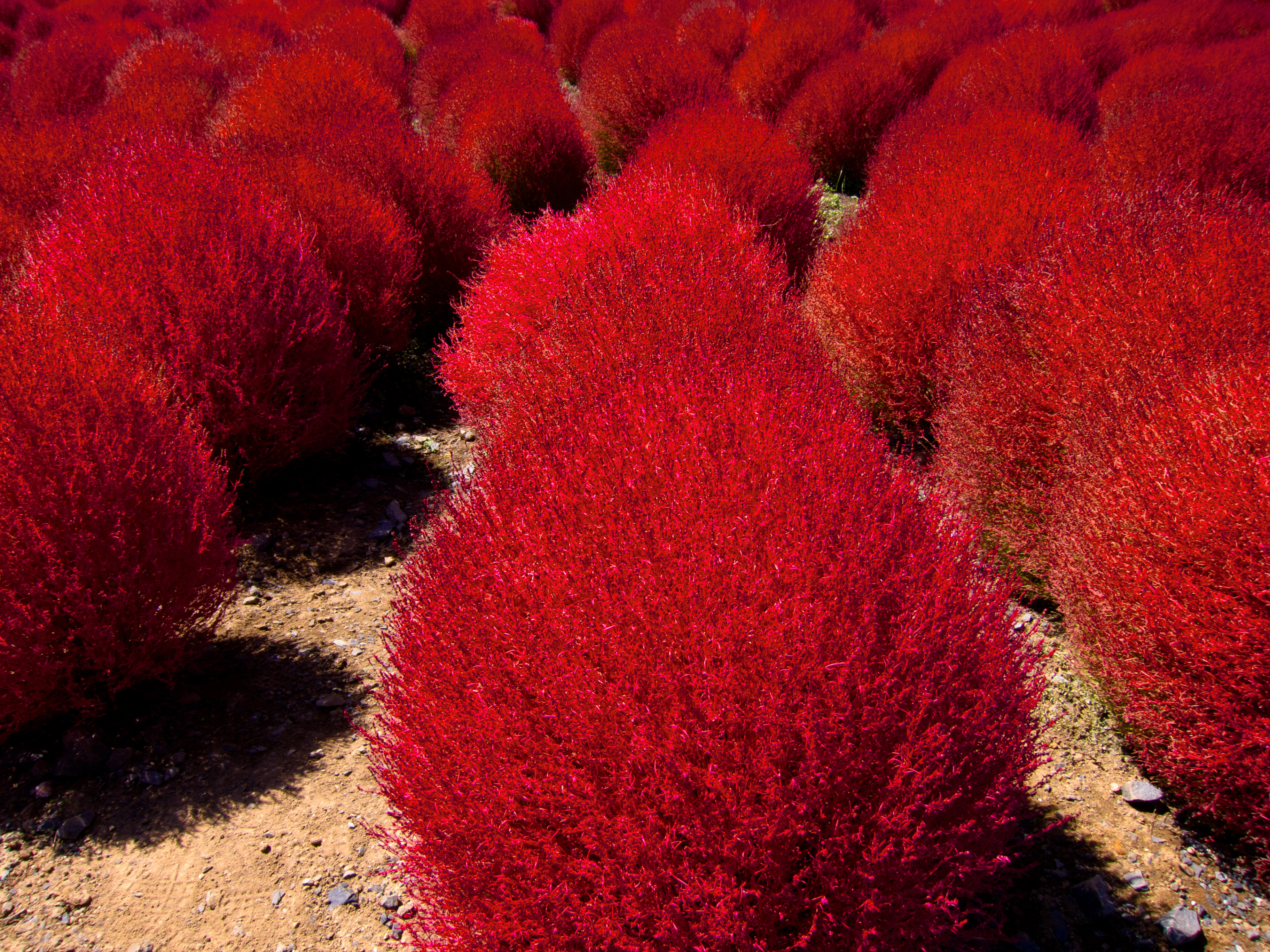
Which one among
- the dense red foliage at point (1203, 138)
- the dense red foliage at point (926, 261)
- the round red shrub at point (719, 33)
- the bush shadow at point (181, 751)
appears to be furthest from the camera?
the round red shrub at point (719, 33)

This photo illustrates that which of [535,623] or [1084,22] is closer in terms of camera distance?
[535,623]

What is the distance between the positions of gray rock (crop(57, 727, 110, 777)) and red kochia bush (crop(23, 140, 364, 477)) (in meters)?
1.32

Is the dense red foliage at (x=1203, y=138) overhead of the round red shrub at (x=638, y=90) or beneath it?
beneath

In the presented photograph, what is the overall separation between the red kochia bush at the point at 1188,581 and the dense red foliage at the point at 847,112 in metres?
5.73

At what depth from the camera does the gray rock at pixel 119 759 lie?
2.38 m

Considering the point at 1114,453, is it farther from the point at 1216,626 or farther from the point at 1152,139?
the point at 1152,139

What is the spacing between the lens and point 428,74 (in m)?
9.09

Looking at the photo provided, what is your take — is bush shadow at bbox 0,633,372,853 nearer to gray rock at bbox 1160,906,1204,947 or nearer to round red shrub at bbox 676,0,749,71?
gray rock at bbox 1160,906,1204,947

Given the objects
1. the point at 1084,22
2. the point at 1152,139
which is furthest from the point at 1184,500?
the point at 1084,22

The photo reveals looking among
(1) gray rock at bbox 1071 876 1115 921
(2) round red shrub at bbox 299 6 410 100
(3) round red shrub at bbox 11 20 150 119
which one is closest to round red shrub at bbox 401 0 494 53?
(2) round red shrub at bbox 299 6 410 100

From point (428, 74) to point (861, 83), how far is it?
4.99 m

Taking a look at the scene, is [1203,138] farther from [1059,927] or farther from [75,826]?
[75,826]

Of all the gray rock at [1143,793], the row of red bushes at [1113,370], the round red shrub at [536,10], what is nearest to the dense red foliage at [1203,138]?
the row of red bushes at [1113,370]

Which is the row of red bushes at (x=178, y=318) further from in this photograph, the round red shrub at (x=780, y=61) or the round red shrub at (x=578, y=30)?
the round red shrub at (x=578, y=30)
